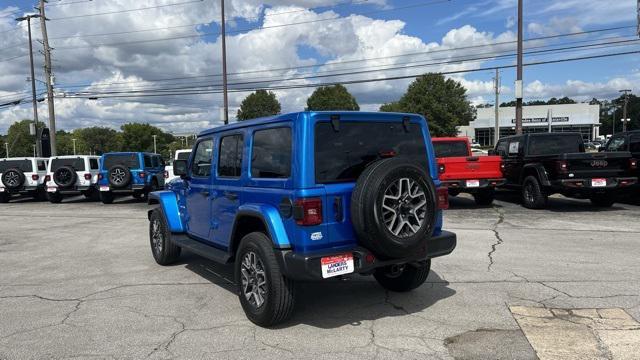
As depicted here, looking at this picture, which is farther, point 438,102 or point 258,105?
point 258,105

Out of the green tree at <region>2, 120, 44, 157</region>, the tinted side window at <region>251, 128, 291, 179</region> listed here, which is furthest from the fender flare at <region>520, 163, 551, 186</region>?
the green tree at <region>2, 120, 44, 157</region>

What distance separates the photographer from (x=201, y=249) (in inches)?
232

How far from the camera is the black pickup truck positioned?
458 inches

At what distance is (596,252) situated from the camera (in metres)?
7.75

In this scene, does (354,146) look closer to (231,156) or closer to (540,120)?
(231,156)

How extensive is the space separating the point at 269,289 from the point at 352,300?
1345 millimetres

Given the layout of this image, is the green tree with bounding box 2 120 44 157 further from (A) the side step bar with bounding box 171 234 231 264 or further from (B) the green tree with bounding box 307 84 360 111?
(A) the side step bar with bounding box 171 234 231 264

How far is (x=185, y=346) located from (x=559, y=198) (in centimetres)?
1378

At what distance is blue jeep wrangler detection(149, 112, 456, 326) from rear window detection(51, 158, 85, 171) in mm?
15912

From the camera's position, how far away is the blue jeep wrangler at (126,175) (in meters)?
17.6

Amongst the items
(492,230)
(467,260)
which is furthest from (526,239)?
(467,260)

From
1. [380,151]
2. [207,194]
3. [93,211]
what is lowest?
[93,211]

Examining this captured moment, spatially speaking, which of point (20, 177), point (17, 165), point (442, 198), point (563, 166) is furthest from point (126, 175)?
point (442, 198)

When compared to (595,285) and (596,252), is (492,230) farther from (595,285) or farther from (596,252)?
(595,285)
